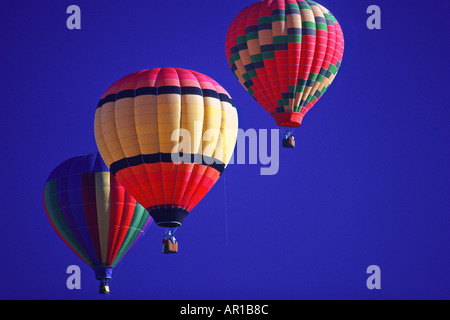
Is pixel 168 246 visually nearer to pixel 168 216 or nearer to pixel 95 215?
pixel 168 216

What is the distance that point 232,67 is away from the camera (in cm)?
3803

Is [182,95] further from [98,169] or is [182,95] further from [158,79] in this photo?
[98,169]

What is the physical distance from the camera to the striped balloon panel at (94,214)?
36750 mm

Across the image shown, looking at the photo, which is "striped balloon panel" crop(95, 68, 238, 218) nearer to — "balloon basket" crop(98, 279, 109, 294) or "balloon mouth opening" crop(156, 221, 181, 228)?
"balloon mouth opening" crop(156, 221, 181, 228)

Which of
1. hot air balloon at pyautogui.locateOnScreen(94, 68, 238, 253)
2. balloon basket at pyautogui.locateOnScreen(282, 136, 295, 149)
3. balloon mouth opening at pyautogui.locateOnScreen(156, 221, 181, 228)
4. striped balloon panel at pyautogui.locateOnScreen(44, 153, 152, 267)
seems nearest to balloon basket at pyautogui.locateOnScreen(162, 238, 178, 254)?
hot air balloon at pyautogui.locateOnScreen(94, 68, 238, 253)

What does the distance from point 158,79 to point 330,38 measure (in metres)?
6.52

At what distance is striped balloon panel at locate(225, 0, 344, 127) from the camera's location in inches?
1438

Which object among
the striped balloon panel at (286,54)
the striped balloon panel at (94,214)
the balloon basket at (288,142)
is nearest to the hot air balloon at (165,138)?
the striped balloon panel at (94,214)

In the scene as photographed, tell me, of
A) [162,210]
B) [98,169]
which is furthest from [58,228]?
[162,210]

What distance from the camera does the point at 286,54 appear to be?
36469mm

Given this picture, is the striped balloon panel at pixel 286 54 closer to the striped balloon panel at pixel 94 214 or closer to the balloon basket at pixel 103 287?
the striped balloon panel at pixel 94 214

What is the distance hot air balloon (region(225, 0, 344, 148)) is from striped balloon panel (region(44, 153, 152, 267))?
216 inches
